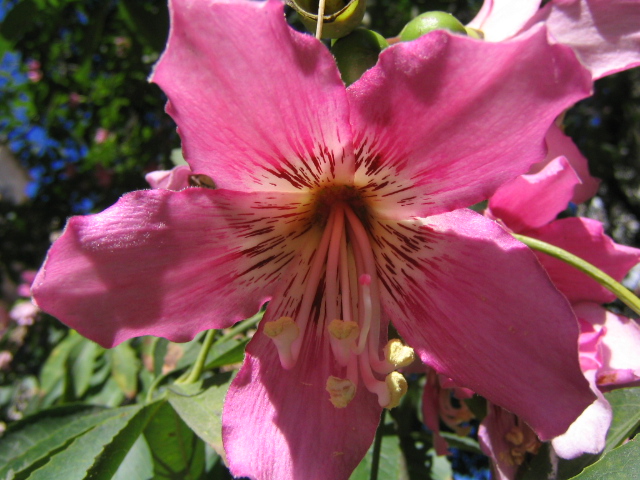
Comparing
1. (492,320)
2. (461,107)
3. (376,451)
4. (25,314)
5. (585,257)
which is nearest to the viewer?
(461,107)

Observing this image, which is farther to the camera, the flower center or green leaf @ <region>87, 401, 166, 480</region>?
green leaf @ <region>87, 401, 166, 480</region>

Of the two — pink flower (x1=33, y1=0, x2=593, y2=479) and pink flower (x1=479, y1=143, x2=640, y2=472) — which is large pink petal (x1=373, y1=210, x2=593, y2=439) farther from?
pink flower (x1=479, y1=143, x2=640, y2=472)

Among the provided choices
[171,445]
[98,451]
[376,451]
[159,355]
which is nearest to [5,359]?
[159,355]

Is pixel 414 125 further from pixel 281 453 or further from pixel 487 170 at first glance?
pixel 281 453

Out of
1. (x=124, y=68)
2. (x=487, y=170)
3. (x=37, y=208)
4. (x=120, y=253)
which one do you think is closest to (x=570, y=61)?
(x=487, y=170)

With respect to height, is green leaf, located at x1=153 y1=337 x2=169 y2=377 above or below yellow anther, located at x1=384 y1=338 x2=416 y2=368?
below

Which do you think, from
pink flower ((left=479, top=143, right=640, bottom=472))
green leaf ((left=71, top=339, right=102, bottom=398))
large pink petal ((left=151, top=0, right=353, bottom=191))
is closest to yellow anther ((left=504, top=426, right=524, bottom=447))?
pink flower ((left=479, top=143, right=640, bottom=472))

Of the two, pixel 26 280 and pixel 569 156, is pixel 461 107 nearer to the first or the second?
pixel 569 156
